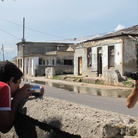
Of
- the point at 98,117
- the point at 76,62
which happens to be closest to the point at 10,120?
the point at 98,117

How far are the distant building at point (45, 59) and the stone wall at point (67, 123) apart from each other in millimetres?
26177

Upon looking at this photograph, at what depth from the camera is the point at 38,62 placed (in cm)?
3167

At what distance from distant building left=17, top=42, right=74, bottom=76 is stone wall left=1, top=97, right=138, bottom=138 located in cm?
2618

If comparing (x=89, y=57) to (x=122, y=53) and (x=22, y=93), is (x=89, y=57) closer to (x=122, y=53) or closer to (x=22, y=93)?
(x=122, y=53)

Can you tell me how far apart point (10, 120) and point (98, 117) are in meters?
0.81

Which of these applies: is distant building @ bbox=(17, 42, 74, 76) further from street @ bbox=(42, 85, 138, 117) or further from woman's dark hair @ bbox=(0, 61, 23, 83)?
woman's dark hair @ bbox=(0, 61, 23, 83)

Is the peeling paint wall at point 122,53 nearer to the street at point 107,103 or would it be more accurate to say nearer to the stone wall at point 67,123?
the street at point 107,103

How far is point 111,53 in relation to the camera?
729 inches

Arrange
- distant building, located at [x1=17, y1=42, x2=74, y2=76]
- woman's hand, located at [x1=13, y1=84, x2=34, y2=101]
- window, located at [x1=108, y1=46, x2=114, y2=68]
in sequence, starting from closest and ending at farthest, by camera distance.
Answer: woman's hand, located at [x1=13, y1=84, x2=34, y2=101] < window, located at [x1=108, y1=46, x2=114, y2=68] < distant building, located at [x1=17, y1=42, x2=74, y2=76]

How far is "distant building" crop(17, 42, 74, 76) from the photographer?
2962 centimetres

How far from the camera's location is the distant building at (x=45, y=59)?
97.2 feet

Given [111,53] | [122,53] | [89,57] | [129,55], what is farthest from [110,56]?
[89,57]

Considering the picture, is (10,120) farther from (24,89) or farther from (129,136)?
(129,136)

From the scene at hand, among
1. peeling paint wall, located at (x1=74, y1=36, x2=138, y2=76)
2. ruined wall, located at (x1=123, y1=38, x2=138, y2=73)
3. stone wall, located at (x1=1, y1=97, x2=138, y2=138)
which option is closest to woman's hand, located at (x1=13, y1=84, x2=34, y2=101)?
stone wall, located at (x1=1, y1=97, x2=138, y2=138)
